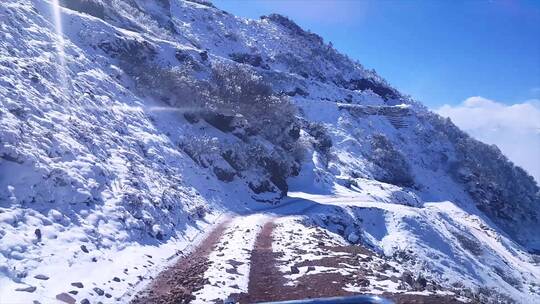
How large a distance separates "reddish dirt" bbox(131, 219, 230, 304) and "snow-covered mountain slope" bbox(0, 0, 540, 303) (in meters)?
0.54

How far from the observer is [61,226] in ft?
46.1

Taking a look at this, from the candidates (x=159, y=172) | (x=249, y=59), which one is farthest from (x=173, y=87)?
(x=249, y=59)

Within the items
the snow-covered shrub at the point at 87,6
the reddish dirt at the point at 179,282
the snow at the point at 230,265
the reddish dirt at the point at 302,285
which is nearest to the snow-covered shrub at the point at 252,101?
the snow-covered shrub at the point at 87,6

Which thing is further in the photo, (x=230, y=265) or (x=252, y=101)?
(x=252, y=101)

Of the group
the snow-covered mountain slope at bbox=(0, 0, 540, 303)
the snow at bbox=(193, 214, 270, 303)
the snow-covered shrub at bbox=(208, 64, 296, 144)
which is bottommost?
the snow at bbox=(193, 214, 270, 303)

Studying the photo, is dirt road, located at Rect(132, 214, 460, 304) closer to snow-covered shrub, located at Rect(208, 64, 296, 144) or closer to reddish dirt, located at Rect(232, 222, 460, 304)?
reddish dirt, located at Rect(232, 222, 460, 304)

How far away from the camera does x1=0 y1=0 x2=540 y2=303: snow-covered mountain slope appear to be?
13938 mm

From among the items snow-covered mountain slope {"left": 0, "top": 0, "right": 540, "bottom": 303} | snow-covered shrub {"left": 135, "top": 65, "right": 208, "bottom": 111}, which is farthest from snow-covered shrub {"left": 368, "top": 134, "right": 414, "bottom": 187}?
snow-covered shrub {"left": 135, "top": 65, "right": 208, "bottom": 111}

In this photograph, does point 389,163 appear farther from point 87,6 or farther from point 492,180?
point 87,6

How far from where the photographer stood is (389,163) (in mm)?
83500

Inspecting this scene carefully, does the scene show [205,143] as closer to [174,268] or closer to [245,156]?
[245,156]

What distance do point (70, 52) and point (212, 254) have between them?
894 inches

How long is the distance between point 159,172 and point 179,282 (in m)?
14.3

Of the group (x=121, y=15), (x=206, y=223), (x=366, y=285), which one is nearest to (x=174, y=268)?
(x=366, y=285)
